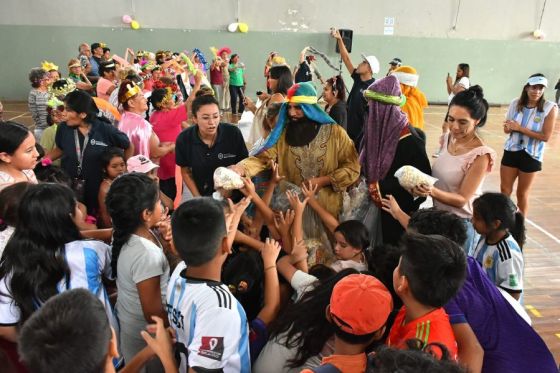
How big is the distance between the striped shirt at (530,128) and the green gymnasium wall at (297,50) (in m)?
9.62

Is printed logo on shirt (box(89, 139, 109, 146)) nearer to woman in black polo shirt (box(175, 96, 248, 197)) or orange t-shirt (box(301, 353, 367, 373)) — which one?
woman in black polo shirt (box(175, 96, 248, 197))

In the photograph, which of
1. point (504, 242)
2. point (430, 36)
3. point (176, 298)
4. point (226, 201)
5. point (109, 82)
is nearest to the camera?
point (176, 298)

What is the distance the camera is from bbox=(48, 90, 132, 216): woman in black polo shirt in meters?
3.07

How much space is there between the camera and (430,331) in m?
1.41

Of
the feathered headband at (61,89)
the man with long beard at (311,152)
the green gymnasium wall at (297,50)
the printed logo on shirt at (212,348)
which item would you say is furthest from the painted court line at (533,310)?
the green gymnasium wall at (297,50)

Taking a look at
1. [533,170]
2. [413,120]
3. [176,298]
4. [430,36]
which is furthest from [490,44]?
[176,298]

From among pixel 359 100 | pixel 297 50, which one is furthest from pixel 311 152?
pixel 297 50

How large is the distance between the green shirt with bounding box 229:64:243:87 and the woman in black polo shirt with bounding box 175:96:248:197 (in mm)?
8502

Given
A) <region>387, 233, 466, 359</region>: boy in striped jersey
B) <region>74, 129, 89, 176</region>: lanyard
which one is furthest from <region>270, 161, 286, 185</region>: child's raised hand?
<region>74, 129, 89, 176</region>: lanyard

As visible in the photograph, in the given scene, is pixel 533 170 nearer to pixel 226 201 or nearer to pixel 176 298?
pixel 226 201

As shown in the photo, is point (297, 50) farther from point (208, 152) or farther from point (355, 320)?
point (355, 320)

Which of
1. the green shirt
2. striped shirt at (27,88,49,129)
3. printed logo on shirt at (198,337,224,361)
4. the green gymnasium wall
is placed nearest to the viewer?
printed logo on shirt at (198,337,224,361)

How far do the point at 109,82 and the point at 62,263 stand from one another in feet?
15.4

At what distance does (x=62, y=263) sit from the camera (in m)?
1.67
